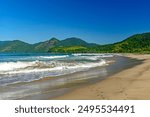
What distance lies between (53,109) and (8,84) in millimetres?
7348

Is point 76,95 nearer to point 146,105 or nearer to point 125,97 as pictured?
point 125,97

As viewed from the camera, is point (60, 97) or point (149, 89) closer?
point (60, 97)

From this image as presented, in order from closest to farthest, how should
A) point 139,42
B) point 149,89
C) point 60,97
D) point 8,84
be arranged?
1. point 60,97
2. point 149,89
3. point 8,84
4. point 139,42

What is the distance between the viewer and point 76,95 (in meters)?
11.0

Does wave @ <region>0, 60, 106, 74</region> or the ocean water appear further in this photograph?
wave @ <region>0, 60, 106, 74</region>

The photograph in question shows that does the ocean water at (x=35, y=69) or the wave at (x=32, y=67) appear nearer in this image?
the ocean water at (x=35, y=69)

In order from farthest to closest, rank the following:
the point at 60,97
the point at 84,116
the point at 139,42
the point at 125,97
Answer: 1. the point at 139,42
2. the point at 60,97
3. the point at 125,97
4. the point at 84,116

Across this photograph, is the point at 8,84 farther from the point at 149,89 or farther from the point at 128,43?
the point at 128,43

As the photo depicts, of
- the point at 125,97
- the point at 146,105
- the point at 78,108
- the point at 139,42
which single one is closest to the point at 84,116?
the point at 78,108

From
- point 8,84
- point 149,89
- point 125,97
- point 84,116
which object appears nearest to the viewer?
point 84,116

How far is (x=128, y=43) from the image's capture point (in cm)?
17938

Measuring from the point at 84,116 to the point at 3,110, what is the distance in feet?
7.84

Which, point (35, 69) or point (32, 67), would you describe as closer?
point (35, 69)

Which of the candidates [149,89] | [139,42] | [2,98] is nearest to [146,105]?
[149,89]
